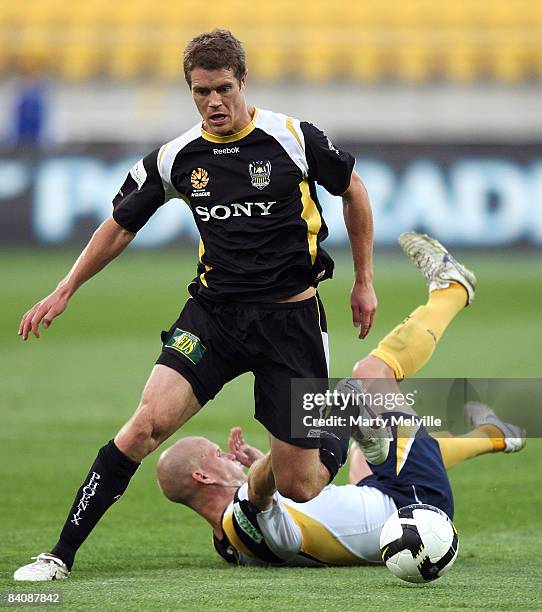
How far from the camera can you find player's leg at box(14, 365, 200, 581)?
488 cm

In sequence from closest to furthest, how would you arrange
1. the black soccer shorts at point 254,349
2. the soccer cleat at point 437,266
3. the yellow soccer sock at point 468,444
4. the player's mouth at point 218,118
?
the player's mouth at point 218,118, the black soccer shorts at point 254,349, the yellow soccer sock at point 468,444, the soccer cleat at point 437,266

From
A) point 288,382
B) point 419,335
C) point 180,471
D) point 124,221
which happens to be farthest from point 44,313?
point 419,335

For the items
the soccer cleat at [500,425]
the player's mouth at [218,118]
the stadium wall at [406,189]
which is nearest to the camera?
the player's mouth at [218,118]

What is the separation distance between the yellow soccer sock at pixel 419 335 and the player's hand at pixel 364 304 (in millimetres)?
923

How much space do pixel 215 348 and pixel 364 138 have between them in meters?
12.6

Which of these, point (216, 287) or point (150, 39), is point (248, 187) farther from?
point (150, 39)

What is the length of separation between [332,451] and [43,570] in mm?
1340

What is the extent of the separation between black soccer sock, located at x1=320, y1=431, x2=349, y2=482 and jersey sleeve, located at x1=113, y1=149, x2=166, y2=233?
120 cm

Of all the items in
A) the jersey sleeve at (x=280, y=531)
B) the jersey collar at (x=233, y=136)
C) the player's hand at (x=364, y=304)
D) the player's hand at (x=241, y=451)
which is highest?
the jersey collar at (x=233, y=136)

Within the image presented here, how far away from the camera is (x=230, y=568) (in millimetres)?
5199

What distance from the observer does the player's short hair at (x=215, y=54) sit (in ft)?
16.1

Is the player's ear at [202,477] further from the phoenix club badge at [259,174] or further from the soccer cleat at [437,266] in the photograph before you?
the soccer cleat at [437,266]

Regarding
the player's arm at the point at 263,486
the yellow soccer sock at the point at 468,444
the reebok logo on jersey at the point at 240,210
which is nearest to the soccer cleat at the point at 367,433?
the player's arm at the point at 263,486

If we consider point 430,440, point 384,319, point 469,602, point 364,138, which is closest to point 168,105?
point 364,138
